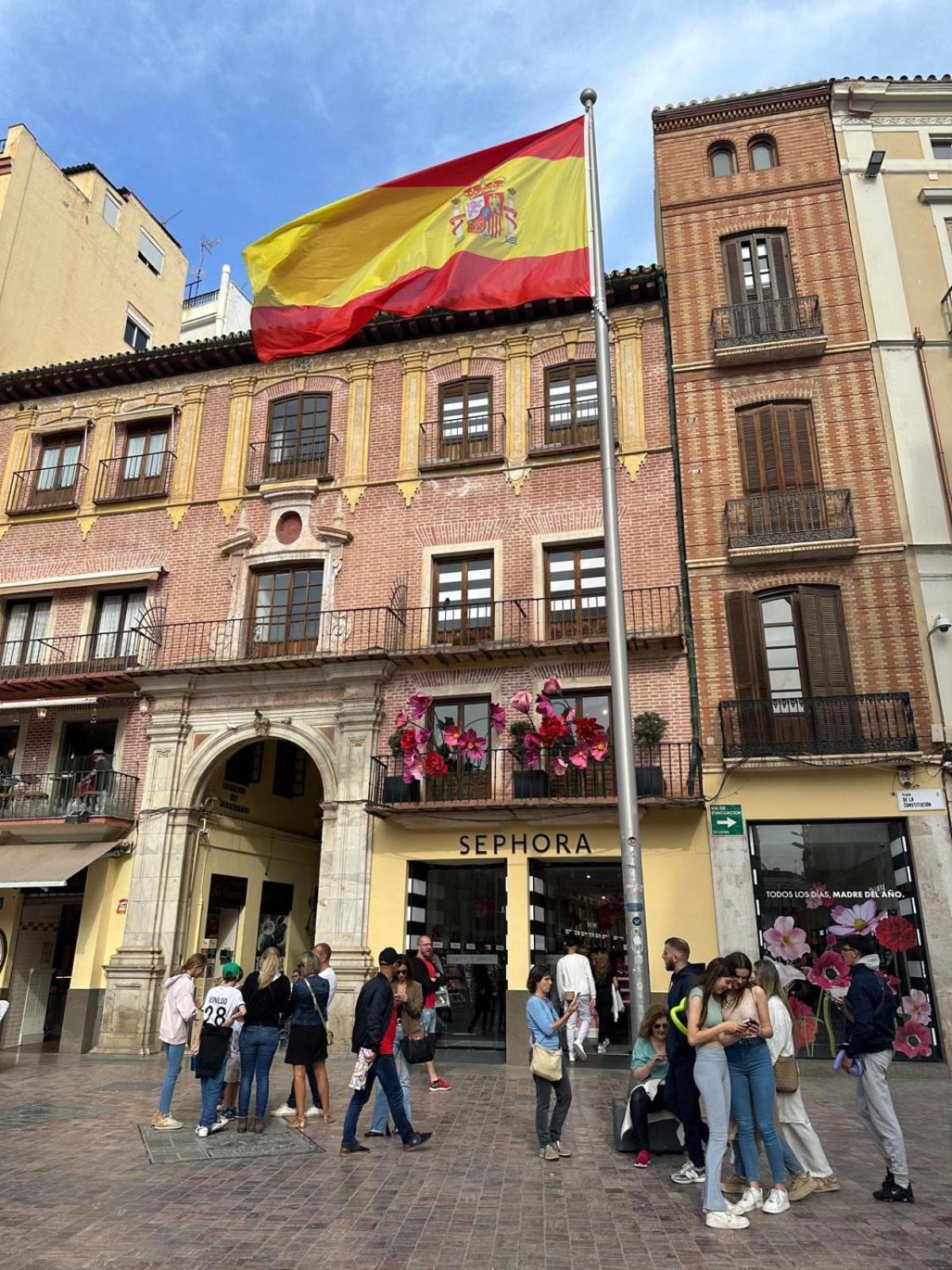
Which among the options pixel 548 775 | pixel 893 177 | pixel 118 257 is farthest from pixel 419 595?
pixel 118 257

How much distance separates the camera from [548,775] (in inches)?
631

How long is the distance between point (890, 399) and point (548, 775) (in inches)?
386

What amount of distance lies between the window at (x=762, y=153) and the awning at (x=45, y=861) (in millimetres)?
20014

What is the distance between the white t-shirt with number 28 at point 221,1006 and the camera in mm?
8883

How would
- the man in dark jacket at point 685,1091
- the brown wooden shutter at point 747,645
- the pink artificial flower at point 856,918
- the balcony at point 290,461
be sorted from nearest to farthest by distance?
the man in dark jacket at point 685,1091 → the pink artificial flower at point 856,918 → the brown wooden shutter at point 747,645 → the balcony at point 290,461

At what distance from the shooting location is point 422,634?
18.0 metres

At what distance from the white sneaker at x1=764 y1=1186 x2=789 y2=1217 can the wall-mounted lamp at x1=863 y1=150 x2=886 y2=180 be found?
19222 mm

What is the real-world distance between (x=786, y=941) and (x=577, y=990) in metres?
3.92

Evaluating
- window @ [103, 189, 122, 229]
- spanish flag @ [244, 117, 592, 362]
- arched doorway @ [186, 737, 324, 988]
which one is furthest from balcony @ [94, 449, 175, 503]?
window @ [103, 189, 122, 229]

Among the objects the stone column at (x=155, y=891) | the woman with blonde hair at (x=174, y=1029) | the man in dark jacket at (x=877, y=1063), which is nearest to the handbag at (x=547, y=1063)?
the man in dark jacket at (x=877, y=1063)

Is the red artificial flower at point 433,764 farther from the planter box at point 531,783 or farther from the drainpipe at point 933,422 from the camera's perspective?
the drainpipe at point 933,422

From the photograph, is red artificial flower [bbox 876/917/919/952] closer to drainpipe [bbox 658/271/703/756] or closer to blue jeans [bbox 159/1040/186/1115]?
drainpipe [bbox 658/271/703/756]

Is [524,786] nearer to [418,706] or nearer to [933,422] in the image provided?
[418,706]

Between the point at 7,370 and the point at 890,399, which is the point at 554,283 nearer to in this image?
the point at 890,399
